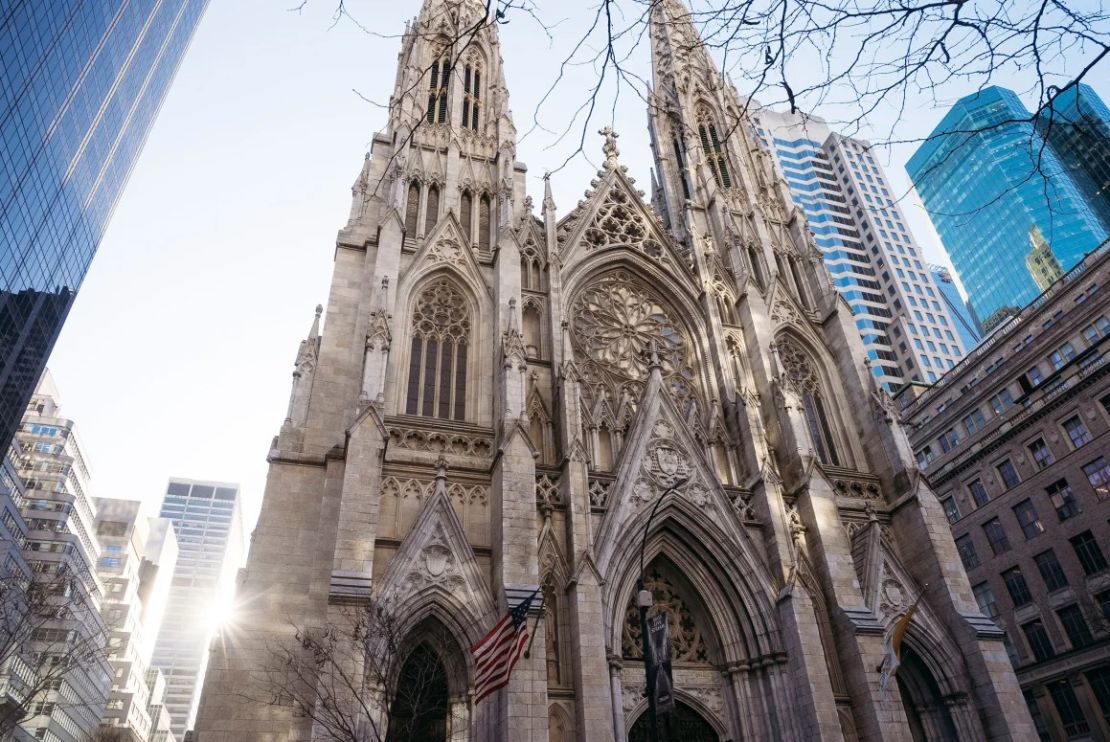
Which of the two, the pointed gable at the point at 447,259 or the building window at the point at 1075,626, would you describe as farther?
the building window at the point at 1075,626

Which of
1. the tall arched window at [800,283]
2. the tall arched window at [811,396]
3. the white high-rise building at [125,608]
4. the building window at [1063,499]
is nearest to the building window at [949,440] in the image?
the building window at [1063,499]

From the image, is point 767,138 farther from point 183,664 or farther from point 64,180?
A: point 183,664

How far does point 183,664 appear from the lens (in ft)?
585

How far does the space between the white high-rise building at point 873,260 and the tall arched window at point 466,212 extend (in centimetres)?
4734

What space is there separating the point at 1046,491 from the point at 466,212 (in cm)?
2909

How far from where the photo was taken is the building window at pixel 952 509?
4088 cm

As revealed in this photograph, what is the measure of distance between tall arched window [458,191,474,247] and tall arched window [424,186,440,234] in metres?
0.80

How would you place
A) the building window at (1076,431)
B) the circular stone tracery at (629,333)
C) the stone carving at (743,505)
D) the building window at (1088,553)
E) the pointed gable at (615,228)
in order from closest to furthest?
the stone carving at (743,505) < the circular stone tracery at (629,333) < the pointed gable at (615,228) < the building window at (1088,553) < the building window at (1076,431)

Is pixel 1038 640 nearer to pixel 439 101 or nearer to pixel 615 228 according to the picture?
pixel 615 228

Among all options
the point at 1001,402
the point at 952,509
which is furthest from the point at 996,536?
the point at 1001,402

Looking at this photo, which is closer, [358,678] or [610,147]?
[358,678]

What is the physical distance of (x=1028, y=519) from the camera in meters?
36.5

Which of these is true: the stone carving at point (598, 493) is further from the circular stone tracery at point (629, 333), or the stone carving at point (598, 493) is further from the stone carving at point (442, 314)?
the stone carving at point (442, 314)

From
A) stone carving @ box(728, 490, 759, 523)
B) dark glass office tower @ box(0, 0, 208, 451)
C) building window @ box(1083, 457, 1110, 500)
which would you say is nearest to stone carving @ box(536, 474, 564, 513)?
stone carving @ box(728, 490, 759, 523)
